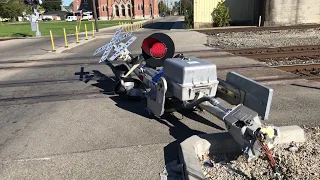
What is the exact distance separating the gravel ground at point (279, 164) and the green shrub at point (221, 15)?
2663 cm

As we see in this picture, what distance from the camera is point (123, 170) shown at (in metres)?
3.63

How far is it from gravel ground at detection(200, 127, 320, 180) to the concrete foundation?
87.0 feet

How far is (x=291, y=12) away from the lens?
2761 cm

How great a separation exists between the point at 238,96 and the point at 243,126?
0.85m

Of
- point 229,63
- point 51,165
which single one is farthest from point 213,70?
point 229,63

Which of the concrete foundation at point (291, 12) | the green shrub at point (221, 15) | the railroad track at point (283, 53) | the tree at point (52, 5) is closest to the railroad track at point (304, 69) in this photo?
the railroad track at point (283, 53)

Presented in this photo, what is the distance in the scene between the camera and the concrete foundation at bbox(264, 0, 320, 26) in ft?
89.9

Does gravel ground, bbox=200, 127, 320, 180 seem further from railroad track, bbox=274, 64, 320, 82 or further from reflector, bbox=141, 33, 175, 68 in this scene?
railroad track, bbox=274, 64, 320, 82

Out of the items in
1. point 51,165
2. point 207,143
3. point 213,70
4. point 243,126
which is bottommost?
point 51,165

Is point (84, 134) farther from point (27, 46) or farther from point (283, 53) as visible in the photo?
point (27, 46)

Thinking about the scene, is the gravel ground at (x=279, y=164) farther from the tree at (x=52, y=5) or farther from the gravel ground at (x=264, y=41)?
the tree at (x=52, y=5)

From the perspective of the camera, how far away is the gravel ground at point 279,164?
311cm

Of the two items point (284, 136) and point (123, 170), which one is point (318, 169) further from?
point (123, 170)

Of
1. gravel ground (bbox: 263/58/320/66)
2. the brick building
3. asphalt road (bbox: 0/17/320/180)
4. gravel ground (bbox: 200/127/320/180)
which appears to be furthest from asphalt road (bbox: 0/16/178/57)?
the brick building
